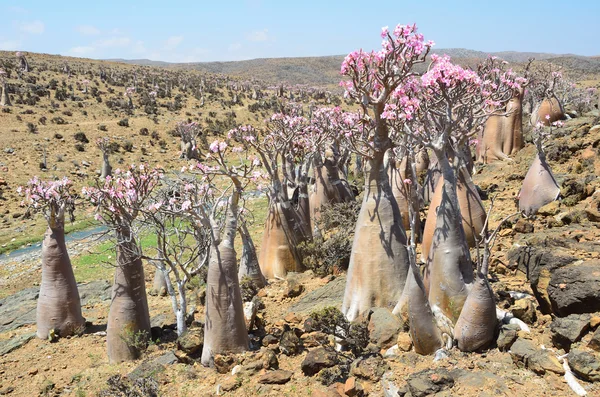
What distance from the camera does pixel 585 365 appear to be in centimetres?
324

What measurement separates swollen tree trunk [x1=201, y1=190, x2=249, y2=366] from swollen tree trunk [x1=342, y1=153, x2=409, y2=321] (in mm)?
1327

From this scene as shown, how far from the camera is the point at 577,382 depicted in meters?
3.23

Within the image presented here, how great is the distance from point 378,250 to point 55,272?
15.8ft

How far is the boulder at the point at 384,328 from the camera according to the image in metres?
4.62

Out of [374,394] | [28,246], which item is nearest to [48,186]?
[374,394]

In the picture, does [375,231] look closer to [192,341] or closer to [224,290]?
[224,290]

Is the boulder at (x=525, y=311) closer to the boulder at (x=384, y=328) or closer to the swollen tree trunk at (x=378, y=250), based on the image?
the boulder at (x=384, y=328)

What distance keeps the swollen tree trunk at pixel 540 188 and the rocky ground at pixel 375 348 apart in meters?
0.23

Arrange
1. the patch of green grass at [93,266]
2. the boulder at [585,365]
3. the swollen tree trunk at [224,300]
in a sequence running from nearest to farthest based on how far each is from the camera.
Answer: the boulder at [585,365] < the swollen tree trunk at [224,300] < the patch of green grass at [93,266]

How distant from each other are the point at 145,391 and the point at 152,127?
27.2 metres

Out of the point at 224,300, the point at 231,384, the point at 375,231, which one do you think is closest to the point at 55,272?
the point at 224,300

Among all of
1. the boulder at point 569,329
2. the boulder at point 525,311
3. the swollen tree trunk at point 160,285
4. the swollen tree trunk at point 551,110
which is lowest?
the swollen tree trunk at point 160,285

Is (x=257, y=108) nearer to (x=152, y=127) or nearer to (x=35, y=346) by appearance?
(x=152, y=127)

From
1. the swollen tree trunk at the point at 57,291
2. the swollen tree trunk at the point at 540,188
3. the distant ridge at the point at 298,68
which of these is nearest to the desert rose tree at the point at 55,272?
the swollen tree trunk at the point at 57,291
